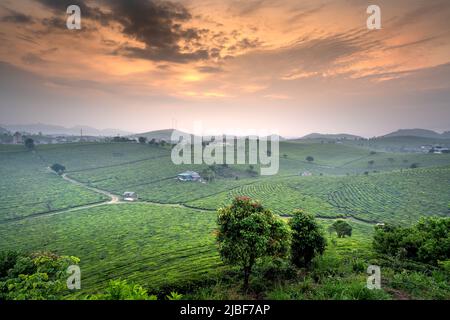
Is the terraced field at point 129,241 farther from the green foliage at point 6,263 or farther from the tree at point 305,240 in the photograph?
the tree at point 305,240

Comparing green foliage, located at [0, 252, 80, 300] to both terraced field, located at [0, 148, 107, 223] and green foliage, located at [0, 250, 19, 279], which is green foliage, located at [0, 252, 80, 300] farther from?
terraced field, located at [0, 148, 107, 223]

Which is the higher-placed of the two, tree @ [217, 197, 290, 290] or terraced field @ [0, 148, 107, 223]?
tree @ [217, 197, 290, 290]

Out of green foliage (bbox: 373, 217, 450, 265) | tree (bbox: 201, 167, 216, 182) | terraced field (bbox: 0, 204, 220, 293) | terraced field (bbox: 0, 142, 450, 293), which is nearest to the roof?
tree (bbox: 201, 167, 216, 182)

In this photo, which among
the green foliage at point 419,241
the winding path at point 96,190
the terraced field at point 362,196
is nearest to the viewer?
the green foliage at point 419,241

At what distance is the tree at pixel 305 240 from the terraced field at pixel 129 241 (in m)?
7.68

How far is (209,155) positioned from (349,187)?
317ft

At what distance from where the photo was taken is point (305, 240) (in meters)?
20.5

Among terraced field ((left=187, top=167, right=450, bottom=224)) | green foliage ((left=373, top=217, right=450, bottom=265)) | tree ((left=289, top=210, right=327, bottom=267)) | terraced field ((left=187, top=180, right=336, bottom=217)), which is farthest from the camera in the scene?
terraced field ((left=187, top=180, right=336, bottom=217))

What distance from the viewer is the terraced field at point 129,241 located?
27.8 m

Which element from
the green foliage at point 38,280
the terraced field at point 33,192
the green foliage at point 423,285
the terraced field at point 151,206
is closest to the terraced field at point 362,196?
the terraced field at point 151,206

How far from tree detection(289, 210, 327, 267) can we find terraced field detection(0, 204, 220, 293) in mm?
7678

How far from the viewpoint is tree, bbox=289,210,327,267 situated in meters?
20.6

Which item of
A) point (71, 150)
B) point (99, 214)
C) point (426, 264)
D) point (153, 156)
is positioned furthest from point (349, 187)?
point (71, 150)

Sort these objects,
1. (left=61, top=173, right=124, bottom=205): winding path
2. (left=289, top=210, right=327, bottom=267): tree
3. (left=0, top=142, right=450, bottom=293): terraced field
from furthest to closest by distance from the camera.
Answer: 1. (left=61, top=173, right=124, bottom=205): winding path
2. (left=0, top=142, right=450, bottom=293): terraced field
3. (left=289, top=210, right=327, bottom=267): tree
